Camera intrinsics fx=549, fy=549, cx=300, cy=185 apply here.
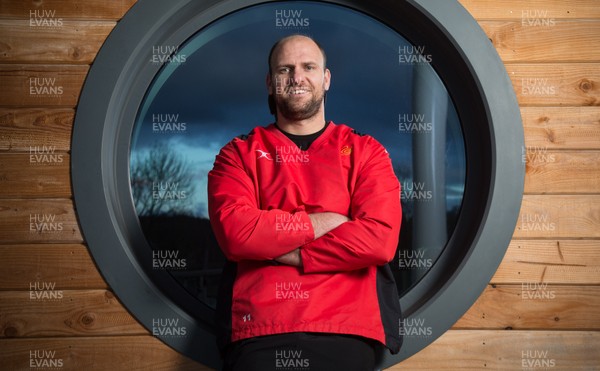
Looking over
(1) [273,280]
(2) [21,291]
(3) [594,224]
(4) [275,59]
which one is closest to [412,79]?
(4) [275,59]

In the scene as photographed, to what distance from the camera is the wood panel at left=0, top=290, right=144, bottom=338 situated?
1808 millimetres

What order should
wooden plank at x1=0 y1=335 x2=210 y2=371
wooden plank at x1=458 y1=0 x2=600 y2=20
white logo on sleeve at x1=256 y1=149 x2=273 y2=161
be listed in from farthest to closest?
wooden plank at x1=458 y1=0 x2=600 y2=20
wooden plank at x1=0 y1=335 x2=210 y2=371
white logo on sleeve at x1=256 y1=149 x2=273 y2=161

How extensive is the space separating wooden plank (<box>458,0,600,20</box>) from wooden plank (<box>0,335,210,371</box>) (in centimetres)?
154

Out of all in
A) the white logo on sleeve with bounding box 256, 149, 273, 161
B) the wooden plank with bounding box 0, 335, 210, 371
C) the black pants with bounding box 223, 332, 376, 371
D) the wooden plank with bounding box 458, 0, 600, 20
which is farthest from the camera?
the wooden plank with bounding box 458, 0, 600, 20

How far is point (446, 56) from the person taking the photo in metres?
1.98

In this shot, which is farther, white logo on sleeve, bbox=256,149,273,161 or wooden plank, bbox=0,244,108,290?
wooden plank, bbox=0,244,108,290

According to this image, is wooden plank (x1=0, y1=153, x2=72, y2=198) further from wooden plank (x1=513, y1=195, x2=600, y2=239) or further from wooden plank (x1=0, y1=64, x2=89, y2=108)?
wooden plank (x1=513, y1=195, x2=600, y2=239)

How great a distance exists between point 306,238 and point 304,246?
0.02 meters

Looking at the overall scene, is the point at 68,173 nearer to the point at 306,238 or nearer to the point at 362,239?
the point at 306,238

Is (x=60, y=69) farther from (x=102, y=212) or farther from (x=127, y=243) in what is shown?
(x=127, y=243)

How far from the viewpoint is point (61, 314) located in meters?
1.81

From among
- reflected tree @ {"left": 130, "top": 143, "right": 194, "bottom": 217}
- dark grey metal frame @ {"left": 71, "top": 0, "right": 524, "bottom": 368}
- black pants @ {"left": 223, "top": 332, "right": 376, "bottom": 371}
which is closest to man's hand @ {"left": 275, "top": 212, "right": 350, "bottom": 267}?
black pants @ {"left": 223, "top": 332, "right": 376, "bottom": 371}

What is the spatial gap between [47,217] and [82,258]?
18 cm

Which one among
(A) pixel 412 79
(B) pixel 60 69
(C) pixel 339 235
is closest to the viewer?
(C) pixel 339 235
